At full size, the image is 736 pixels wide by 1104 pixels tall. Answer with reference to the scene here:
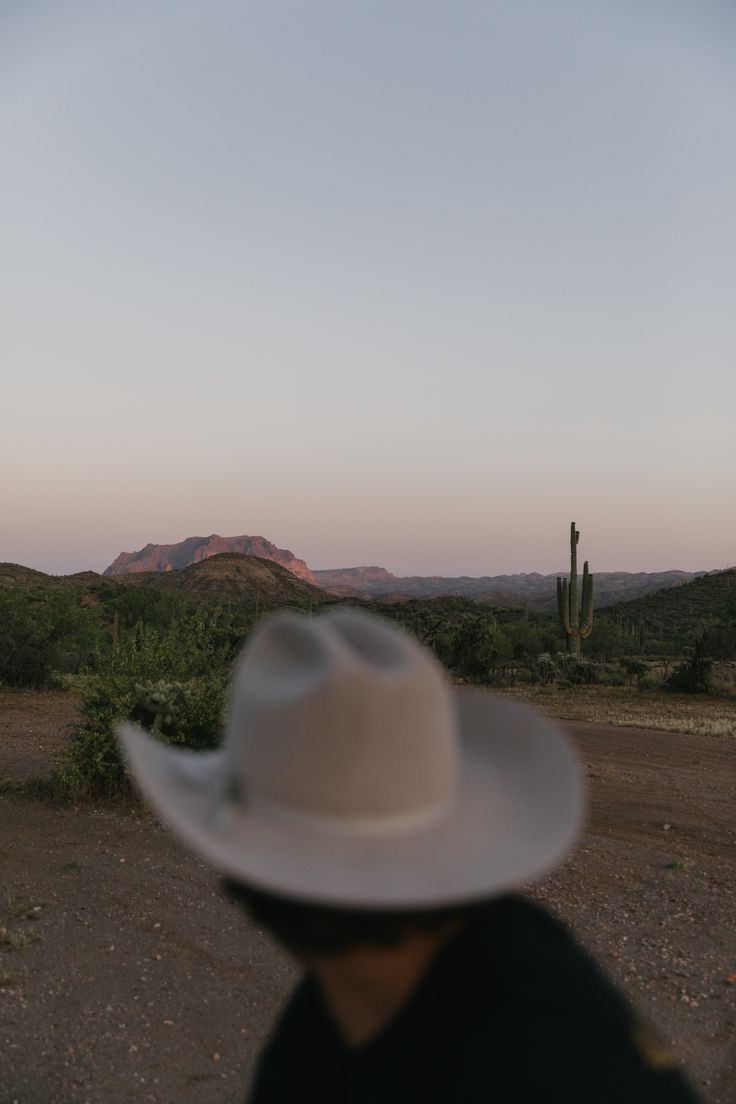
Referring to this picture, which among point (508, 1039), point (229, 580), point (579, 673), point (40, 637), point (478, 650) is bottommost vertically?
point (579, 673)

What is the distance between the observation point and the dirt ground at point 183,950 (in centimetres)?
414

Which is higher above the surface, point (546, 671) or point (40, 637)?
point (40, 637)

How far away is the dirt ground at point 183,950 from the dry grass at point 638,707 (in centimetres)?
664

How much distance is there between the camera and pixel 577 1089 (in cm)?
123

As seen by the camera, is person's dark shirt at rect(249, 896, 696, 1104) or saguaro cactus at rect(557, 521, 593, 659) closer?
person's dark shirt at rect(249, 896, 696, 1104)

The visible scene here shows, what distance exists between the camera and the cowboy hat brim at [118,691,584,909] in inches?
50.2

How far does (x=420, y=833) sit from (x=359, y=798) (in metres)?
0.12

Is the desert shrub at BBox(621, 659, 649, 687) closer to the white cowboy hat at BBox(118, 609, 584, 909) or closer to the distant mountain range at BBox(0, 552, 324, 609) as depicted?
the white cowboy hat at BBox(118, 609, 584, 909)

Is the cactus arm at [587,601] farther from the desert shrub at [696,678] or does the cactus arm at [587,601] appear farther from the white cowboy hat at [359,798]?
the white cowboy hat at [359,798]

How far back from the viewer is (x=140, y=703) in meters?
9.06

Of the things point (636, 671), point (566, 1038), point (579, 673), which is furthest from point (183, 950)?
point (636, 671)

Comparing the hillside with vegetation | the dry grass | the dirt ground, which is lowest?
the dry grass

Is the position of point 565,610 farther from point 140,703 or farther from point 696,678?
point 140,703

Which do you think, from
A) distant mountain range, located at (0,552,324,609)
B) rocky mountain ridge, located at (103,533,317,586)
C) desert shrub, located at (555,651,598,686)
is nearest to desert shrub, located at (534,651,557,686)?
desert shrub, located at (555,651,598,686)
